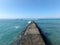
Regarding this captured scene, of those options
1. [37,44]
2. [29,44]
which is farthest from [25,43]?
[37,44]

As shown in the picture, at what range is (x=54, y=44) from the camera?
44.4 feet

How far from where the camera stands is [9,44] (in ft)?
45.3

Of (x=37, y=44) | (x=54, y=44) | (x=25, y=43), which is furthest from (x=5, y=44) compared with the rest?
(x=54, y=44)

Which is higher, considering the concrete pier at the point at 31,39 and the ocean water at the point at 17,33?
Answer: the concrete pier at the point at 31,39

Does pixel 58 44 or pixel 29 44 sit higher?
pixel 29 44

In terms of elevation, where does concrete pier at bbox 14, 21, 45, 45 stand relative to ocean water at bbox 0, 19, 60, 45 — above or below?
above

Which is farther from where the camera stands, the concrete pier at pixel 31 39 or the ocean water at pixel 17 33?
the ocean water at pixel 17 33

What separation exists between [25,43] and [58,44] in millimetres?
4800

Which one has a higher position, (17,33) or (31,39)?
(31,39)

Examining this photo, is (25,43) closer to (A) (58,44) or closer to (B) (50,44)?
(B) (50,44)

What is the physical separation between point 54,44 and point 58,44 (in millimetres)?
630

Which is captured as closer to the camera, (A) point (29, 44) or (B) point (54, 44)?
(A) point (29, 44)

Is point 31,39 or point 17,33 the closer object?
point 31,39

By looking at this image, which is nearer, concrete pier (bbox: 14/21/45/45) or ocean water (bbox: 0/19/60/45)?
concrete pier (bbox: 14/21/45/45)
